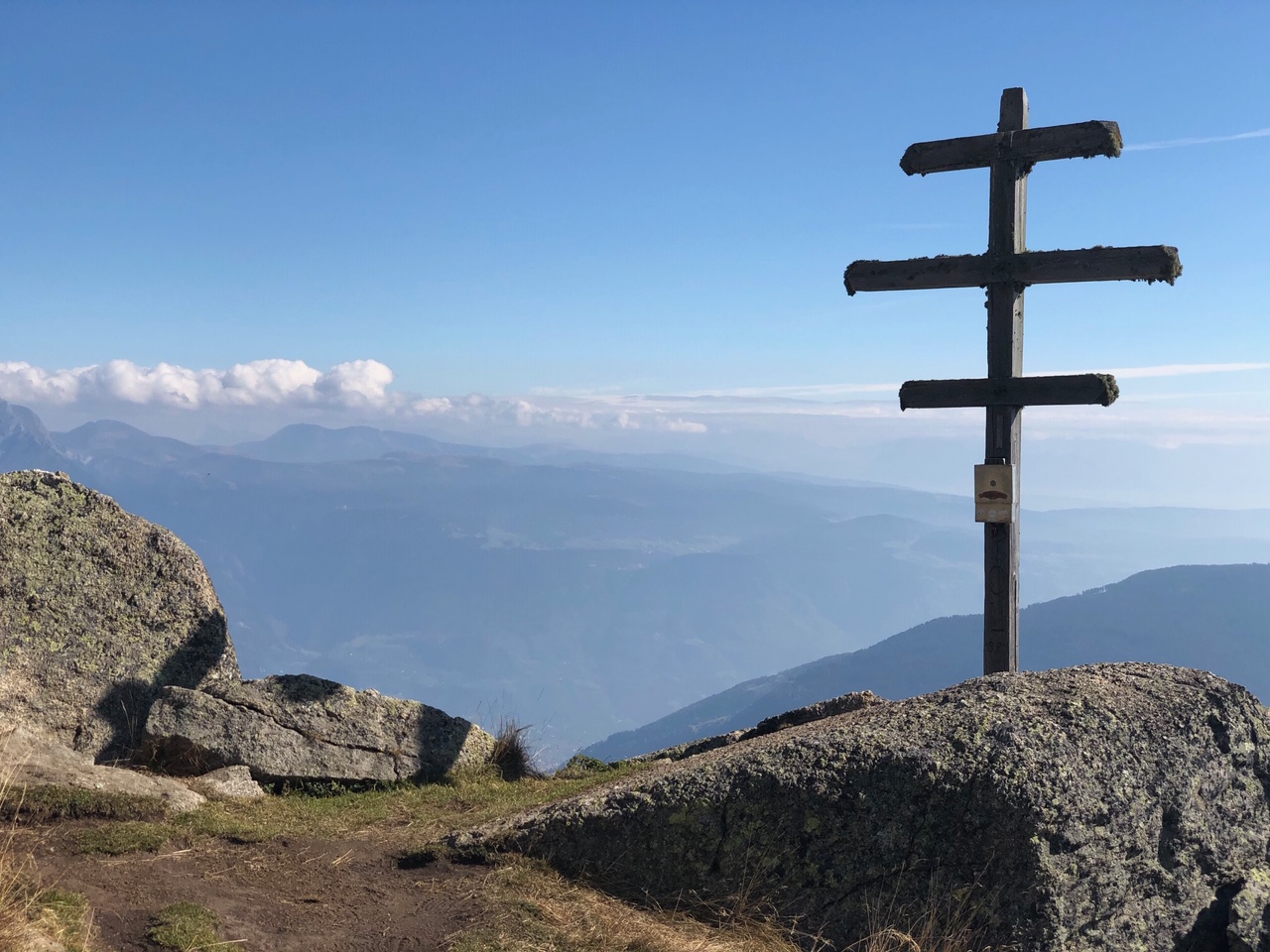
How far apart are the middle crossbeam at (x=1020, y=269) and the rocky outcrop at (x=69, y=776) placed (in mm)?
10453

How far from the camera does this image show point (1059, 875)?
7176mm

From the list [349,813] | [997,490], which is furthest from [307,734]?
[997,490]

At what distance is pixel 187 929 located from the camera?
6184 millimetres

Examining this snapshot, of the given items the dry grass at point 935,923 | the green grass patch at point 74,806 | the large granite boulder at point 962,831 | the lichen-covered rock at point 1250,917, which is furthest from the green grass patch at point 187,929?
the lichen-covered rock at point 1250,917

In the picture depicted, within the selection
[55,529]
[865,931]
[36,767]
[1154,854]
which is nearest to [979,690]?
[1154,854]

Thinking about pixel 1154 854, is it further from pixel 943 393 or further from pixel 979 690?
pixel 943 393

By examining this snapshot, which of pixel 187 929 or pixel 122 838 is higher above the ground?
pixel 187 929

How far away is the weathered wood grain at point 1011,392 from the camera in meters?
11.7

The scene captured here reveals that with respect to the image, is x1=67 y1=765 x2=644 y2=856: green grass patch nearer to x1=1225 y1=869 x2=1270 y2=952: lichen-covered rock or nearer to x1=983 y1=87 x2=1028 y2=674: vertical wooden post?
x1=983 y1=87 x2=1028 y2=674: vertical wooden post

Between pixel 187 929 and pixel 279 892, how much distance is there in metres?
1.04

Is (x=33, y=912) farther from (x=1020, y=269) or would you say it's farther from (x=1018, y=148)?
(x=1018, y=148)

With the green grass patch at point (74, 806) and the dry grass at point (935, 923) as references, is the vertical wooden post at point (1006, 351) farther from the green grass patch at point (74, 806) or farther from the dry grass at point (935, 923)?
the green grass patch at point (74, 806)

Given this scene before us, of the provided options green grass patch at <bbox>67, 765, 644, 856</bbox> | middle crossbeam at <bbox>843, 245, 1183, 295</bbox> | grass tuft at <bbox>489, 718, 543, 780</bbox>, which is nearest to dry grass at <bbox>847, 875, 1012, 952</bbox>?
green grass patch at <bbox>67, 765, 644, 856</bbox>

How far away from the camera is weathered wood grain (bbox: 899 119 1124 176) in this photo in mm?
11875
